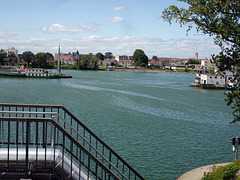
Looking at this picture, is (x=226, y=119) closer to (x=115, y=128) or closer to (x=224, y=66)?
(x=115, y=128)

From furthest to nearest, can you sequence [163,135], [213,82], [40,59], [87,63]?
[87,63], [40,59], [213,82], [163,135]

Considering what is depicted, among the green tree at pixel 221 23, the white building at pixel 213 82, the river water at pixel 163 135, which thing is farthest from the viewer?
the white building at pixel 213 82

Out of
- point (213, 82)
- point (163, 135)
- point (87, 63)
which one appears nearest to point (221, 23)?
point (163, 135)

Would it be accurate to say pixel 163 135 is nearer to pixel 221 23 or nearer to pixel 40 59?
pixel 221 23

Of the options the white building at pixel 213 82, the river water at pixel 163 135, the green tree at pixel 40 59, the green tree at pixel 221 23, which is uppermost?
the green tree at pixel 40 59

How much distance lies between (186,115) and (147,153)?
18544 millimetres

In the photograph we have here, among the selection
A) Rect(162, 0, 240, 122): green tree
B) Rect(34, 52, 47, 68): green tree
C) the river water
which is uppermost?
Rect(34, 52, 47, 68): green tree

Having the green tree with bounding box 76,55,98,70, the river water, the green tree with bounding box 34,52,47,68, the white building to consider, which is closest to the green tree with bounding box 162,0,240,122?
the river water

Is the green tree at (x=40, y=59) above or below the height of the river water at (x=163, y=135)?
above

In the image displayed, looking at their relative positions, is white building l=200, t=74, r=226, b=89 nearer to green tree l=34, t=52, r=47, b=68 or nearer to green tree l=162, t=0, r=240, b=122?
green tree l=162, t=0, r=240, b=122

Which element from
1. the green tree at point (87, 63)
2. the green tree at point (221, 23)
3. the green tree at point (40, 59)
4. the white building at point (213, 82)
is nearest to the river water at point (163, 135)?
the green tree at point (221, 23)

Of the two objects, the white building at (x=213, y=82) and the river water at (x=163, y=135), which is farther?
the white building at (x=213, y=82)

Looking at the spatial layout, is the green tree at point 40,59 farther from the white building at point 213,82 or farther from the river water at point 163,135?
the river water at point 163,135

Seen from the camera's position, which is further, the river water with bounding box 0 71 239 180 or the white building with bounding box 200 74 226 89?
the white building with bounding box 200 74 226 89
